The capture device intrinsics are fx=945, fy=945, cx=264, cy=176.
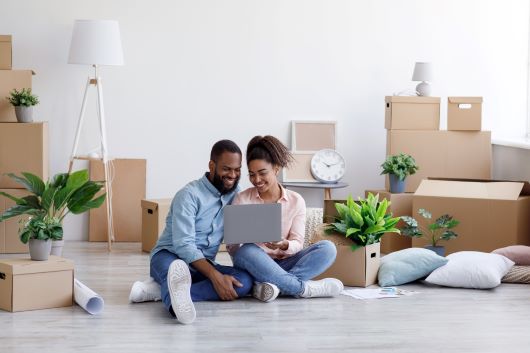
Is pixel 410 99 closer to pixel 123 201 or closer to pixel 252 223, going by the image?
pixel 123 201

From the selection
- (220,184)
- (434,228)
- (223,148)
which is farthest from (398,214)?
(223,148)

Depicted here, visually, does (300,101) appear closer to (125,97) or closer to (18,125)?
(125,97)

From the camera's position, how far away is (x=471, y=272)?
16.0ft

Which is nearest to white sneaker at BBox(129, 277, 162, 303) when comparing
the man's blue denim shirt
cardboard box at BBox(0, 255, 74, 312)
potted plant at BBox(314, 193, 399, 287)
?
the man's blue denim shirt

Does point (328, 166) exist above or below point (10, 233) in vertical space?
above

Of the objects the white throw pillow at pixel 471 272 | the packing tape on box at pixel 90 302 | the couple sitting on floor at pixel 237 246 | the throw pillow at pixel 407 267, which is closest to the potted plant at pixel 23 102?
the couple sitting on floor at pixel 237 246

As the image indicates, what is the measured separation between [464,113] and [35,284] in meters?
3.36

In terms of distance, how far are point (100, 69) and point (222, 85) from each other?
85 centimetres

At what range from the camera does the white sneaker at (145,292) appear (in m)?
4.41

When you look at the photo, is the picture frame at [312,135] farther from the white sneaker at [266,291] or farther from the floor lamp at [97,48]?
the white sneaker at [266,291]

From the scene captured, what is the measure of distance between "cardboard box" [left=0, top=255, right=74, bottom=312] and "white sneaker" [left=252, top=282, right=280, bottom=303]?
0.87 metres

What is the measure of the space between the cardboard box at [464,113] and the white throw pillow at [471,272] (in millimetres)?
1586

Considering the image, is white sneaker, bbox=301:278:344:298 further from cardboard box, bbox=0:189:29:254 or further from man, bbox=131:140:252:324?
cardboard box, bbox=0:189:29:254

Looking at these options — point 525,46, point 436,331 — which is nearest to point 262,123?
point 525,46
